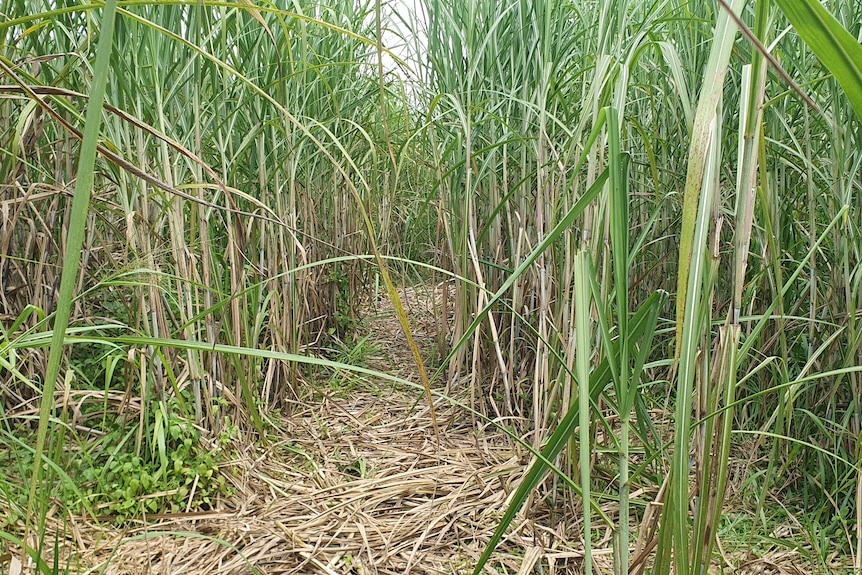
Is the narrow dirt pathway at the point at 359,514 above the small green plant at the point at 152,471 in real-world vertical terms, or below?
below

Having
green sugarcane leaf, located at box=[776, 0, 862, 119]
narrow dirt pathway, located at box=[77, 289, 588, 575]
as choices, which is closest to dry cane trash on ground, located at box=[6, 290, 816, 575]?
narrow dirt pathway, located at box=[77, 289, 588, 575]

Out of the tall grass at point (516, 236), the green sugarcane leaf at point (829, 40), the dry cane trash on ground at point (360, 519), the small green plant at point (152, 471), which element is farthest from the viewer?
the small green plant at point (152, 471)

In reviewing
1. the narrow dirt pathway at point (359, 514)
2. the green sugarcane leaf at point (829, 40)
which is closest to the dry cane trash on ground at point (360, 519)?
the narrow dirt pathway at point (359, 514)

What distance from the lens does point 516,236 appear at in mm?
1704

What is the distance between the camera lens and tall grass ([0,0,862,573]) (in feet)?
2.47

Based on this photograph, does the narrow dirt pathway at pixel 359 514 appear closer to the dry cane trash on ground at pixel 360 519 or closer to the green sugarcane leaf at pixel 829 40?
the dry cane trash on ground at pixel 360 519

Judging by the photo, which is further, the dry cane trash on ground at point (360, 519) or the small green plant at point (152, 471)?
the small green plant at point (152, 471)

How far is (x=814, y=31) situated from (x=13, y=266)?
1.62 m

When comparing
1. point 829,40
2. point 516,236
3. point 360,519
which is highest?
point 829,40

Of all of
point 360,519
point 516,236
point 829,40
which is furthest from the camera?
point 516,236

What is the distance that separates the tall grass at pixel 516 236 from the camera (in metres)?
0.75

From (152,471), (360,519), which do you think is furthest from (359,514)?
(152,471)

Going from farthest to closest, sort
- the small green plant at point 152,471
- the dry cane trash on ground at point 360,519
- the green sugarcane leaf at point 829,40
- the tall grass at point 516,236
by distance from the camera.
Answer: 1. the small green plant at point 152,471
2. the dry cane trash on ground at point 360,519
3. the tall grass at point 516,236
4. the green sugarcane leaf at point 829,40

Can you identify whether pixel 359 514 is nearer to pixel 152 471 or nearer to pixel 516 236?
pixel 152 471
